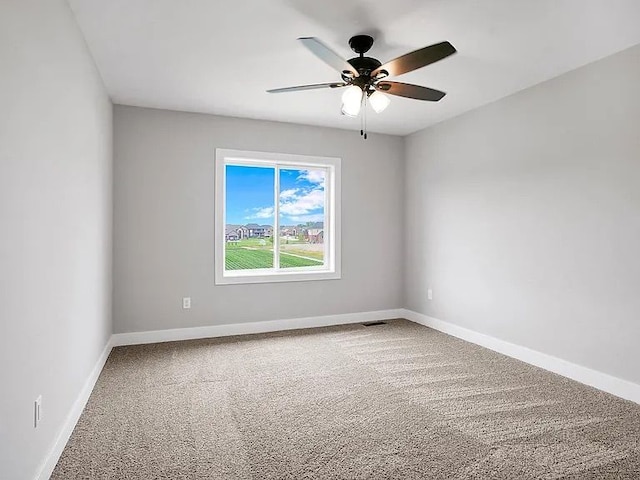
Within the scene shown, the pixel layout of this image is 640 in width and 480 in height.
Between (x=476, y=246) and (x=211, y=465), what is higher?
(x=476, y=246)

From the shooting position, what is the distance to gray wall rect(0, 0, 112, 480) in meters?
1.54

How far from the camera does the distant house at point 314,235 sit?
5.29 m

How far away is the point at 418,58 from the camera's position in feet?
8.10

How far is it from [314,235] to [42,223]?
142 inches

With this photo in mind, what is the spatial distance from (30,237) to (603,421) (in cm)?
329

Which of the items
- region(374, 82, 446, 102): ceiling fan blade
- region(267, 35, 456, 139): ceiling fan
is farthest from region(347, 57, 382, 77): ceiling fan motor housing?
region(374, 82, 446, 102): ceiling fan blade

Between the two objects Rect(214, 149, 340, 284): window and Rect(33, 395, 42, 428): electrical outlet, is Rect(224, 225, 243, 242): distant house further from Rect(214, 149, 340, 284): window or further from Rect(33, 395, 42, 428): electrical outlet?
Rect(33, 395, 42, 428): electrical outlet

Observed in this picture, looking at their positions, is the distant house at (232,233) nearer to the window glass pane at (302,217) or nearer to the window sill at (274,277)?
the window sill at (274,277)

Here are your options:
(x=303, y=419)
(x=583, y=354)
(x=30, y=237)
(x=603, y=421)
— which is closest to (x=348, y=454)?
(x=303, y=419)

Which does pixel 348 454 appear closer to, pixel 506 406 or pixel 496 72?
pixel 506 406

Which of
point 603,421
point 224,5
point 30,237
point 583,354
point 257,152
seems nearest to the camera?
point 30,237

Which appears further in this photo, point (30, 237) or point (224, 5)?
point (224, 5)

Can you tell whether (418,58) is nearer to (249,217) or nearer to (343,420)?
(343,420)

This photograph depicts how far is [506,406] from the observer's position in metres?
2.82
